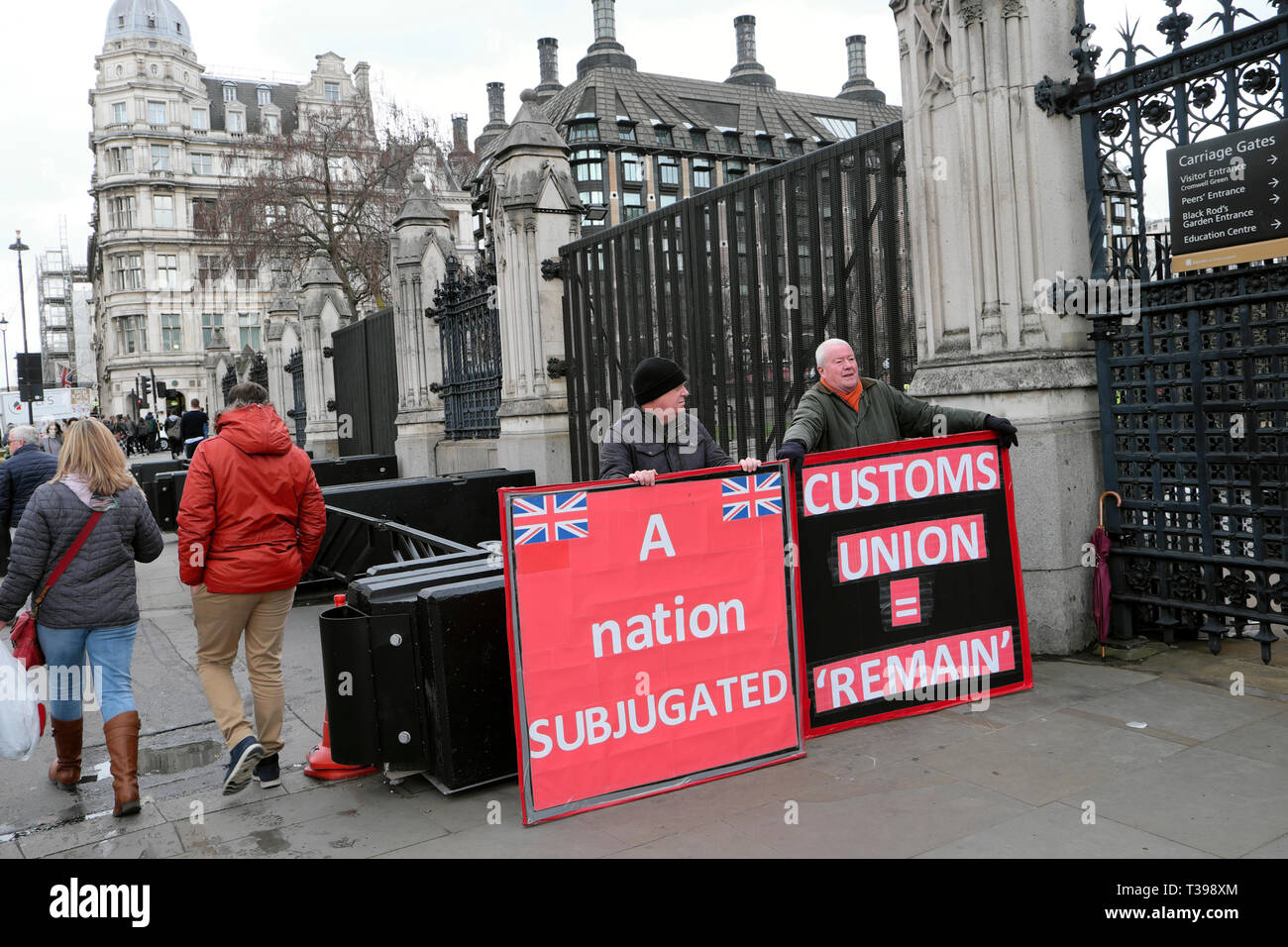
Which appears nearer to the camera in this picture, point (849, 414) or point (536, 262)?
point (849, 414)

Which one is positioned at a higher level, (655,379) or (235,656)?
(655,379)

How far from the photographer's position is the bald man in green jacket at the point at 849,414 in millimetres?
5094

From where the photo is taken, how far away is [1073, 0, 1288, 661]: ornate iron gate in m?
4.96

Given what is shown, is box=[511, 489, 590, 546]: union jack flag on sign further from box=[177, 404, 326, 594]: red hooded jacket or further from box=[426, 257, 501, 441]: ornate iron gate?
box=[426, 257, 501, 441]: ornate iron gate

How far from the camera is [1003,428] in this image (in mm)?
5176

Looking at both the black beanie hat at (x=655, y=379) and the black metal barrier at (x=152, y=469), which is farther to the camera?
the black metal barrier at (x=152, y=469)

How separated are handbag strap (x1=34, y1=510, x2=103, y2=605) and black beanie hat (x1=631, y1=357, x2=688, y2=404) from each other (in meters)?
2.47

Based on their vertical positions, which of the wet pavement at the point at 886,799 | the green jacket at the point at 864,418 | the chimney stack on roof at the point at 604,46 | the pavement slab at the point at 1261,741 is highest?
the chimney stack on roof at the point at 604,46

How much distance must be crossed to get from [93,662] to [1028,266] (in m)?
5.20

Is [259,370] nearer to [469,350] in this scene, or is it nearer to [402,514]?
[469,350]

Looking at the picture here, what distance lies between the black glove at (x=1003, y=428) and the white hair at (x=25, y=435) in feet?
20.0

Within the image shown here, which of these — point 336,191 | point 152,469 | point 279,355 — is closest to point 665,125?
point 336,191

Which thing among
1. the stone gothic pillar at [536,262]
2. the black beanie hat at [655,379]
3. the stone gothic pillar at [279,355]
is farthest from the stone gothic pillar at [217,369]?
the black beanie hat at [655,379]

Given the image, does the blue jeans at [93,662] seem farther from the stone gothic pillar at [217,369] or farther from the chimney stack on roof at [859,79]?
the chimney stack on roof at [859,79]
